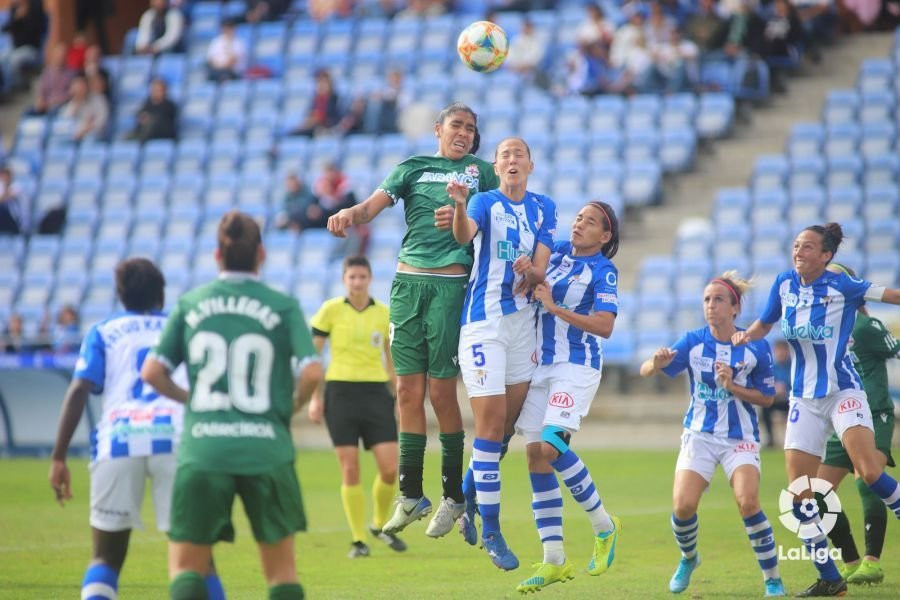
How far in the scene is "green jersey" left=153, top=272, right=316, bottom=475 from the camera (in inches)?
251

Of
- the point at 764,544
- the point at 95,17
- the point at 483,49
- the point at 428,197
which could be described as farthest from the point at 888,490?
the point at 95,17

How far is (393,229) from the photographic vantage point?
23234 millimetres

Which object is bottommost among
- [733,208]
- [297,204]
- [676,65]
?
[733,208]

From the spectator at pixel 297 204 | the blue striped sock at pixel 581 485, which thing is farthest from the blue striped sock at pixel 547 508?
the spectator at pixel 297 204

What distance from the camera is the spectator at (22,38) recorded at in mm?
29969

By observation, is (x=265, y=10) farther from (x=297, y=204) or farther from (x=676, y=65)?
(x=676, y=65)

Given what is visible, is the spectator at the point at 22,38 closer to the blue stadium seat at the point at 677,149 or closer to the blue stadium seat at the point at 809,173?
the blue stadium seat at the point at 677,149

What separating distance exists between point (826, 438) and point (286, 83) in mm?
19340

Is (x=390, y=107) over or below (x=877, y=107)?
over

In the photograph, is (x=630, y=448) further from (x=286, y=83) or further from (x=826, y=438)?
(x=286, y=83)

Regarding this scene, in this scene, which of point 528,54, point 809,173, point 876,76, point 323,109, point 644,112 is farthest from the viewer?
point 323,109

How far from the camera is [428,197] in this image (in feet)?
29.0

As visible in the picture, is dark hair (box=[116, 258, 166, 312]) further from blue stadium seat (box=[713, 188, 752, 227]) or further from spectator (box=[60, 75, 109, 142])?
spectator (box=[60, 75, 109, 142])

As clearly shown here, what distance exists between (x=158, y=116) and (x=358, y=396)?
1592cm
